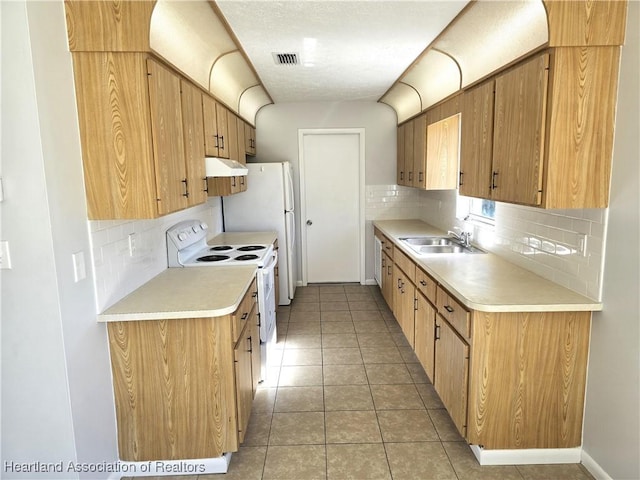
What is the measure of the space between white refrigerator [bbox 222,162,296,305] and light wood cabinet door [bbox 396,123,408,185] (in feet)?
4.72

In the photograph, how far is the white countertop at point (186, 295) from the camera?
2.15 meters

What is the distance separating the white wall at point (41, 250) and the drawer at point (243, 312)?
2.29 ft

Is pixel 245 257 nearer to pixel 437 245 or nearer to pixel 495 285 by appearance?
pixel 437 245

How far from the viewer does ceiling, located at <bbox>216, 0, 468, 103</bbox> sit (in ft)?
7.91

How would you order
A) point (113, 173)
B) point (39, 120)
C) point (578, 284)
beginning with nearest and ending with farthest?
point (39, 120) < point (113, 173) < point (578, 284)

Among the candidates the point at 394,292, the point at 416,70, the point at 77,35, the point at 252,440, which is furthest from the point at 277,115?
the point at 252,440

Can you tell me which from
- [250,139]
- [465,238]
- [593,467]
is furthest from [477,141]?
[250,139]

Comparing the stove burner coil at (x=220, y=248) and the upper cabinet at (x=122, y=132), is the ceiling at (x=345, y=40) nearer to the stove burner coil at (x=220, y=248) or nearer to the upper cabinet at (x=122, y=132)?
the upper cabinet at (x=122, y=132)

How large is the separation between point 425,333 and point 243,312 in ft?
4.49

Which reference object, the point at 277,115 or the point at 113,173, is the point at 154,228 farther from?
the point at 277,115

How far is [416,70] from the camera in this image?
151 inches

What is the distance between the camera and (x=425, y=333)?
310 centimetres

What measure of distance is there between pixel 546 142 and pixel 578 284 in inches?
31.7

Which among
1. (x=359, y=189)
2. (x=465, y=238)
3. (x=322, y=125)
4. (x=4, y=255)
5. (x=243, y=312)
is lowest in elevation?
(x=243, y=312)
